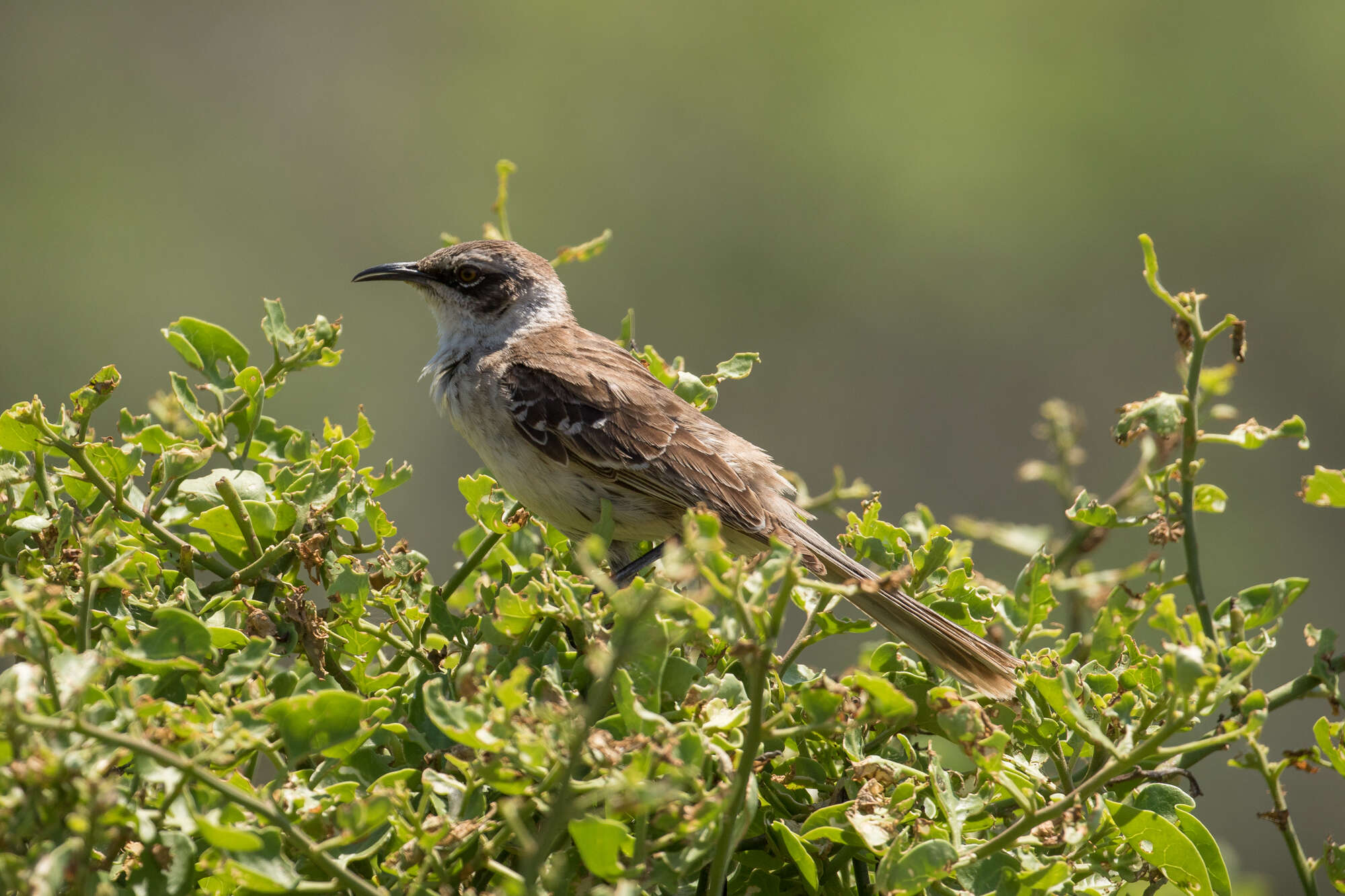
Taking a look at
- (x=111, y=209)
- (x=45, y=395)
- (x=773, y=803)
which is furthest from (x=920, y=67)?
(x=773, y=803)

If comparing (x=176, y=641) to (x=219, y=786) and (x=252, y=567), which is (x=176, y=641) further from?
(x=252, y=567)

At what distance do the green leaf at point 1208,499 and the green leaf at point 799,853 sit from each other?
2.90 feet

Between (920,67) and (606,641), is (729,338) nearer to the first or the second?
(920,67)

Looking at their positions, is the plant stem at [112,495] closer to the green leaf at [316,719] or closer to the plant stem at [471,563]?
the plant stem at [471,563]

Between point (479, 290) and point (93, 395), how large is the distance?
2583mm

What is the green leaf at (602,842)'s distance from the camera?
114 cm

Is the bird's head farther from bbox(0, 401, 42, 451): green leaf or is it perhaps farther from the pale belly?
bbox(0, 401, 42, 451): green leaf

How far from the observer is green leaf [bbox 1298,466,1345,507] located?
166 centimetres

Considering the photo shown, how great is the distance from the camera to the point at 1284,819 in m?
1.63

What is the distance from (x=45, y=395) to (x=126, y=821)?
12489mm

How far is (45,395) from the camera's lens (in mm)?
12117

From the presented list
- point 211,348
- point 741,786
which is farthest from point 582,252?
point 741,786

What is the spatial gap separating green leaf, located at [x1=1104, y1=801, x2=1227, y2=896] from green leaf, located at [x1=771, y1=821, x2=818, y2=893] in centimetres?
40

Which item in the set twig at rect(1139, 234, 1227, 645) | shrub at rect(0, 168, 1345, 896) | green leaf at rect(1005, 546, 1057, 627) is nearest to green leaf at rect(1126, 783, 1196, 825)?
shrub at rect(0, 168, 1345, 896)
